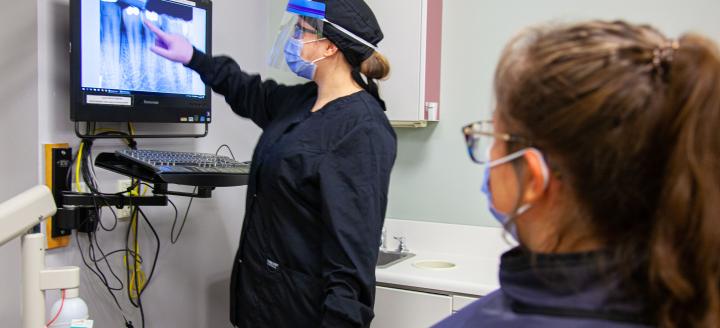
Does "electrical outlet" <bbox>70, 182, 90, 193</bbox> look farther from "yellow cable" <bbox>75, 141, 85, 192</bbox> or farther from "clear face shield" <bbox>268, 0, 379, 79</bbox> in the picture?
"clear face shield" <bbox>268, 0, 379, 79</bbox>

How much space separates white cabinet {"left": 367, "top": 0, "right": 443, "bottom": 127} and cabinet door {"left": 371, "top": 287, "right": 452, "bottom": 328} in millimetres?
748

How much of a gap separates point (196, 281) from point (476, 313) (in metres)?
1.85

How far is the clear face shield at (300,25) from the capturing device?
174cm

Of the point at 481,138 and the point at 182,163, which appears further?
the point at 182,163

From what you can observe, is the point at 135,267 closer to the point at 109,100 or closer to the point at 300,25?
the point at 109,100

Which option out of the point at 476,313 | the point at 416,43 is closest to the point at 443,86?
the point at 416,43

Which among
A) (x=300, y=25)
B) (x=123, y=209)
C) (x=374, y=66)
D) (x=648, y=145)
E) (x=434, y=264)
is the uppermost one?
(x=300, y=25)

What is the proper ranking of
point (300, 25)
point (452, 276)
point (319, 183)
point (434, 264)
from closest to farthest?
point (319, 183) < point (300, 25) < point (452, 276) < point (434, 264)

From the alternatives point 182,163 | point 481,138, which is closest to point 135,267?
point 182,163

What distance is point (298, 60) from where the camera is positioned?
179cm

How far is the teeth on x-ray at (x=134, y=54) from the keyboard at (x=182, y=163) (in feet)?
1.02

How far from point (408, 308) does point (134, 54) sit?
1308 millimetres

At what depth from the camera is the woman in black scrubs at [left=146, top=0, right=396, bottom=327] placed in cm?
156

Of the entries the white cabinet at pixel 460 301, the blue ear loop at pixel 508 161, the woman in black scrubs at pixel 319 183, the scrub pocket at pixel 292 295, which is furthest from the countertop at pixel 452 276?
the blue ear loop at pixel 508 161
